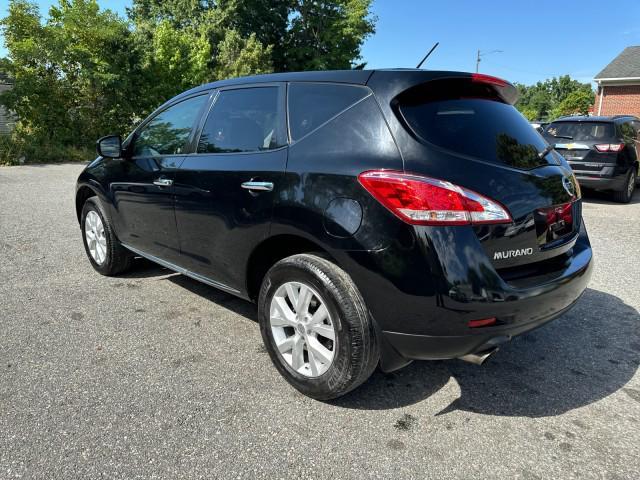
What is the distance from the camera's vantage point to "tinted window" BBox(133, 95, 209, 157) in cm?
350

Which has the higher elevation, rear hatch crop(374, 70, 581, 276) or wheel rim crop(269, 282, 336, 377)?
rear hatch crop(374, 70, 581, 276)

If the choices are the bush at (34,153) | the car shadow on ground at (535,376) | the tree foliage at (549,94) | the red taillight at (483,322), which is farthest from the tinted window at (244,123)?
the tree foliage at (549,94)

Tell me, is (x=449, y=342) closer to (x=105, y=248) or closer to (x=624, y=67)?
(x=105, y=248)

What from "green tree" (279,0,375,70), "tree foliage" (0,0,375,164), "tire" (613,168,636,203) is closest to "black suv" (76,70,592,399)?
"tire" (613,168,636,203)

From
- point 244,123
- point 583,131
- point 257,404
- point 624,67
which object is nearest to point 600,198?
point 583,131

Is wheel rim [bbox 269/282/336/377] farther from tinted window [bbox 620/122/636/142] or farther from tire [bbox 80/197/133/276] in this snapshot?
tinted window [bbox 620/122/636/142]

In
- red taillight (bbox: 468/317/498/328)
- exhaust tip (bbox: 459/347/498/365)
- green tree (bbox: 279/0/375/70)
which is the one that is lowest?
exhaust tip (bbox: 459/347/498/365)

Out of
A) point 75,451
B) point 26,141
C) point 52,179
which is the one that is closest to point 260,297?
point 75,451

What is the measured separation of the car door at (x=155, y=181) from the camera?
3.46 meters

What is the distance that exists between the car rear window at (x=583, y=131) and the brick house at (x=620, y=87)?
73.3 ft

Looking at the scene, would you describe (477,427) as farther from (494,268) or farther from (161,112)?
(161,112)

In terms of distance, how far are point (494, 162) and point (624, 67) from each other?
1259 inches

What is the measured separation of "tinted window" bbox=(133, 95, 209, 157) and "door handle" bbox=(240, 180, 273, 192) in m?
0.96

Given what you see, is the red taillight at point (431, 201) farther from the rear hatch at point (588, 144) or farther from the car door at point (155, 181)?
the rear hatch at point (588, 144)
